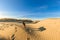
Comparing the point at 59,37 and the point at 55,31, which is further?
the point at 55,31

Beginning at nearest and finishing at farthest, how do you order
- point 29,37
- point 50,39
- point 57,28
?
point 50,39, point 29,37, point 57,28

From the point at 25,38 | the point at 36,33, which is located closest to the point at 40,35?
the point at 36,33

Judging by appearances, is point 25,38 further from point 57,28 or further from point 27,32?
point 57,28

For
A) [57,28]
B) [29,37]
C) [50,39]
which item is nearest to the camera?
[50,39]

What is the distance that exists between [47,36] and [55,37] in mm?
1286

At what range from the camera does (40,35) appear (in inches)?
946

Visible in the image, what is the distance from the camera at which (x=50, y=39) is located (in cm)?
2225

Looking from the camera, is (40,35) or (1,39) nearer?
(40,35)

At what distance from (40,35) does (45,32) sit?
3.65 feet

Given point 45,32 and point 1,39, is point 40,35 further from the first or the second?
point 1,39

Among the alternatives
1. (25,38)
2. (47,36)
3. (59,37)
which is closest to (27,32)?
(25,38)

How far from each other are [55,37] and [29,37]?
3.95 m

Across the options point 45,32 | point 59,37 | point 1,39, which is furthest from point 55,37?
point 1,39

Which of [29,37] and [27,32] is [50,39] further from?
[27,32]
